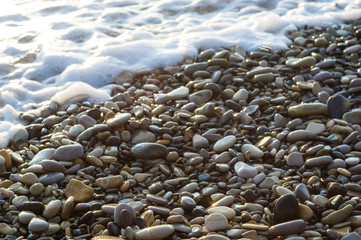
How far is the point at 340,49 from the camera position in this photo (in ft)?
12.0

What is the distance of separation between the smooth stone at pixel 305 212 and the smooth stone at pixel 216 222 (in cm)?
37

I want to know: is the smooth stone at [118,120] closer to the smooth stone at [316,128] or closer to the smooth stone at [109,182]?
the smooth stone at [109,182]

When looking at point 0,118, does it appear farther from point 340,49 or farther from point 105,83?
point 340,49

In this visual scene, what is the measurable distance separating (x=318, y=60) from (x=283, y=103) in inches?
29.7

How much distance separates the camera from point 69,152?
99.3 inches

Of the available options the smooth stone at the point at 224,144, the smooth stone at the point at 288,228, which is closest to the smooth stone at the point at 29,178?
the smooth stone at the point at 224,144

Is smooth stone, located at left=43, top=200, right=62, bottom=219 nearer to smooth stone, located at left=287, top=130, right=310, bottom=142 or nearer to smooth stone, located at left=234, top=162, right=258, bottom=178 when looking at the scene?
smooth stone, located at left=234, top=162, right=258, bottom=178

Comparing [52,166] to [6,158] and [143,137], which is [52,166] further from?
[143,137]

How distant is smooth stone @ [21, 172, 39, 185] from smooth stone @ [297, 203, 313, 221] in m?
1.45

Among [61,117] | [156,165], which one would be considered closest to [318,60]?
[156,165]

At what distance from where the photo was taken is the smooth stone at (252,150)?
2.49m

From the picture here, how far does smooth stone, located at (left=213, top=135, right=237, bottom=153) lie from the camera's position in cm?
257

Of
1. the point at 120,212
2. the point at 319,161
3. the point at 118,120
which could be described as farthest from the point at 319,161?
the point at 118,120

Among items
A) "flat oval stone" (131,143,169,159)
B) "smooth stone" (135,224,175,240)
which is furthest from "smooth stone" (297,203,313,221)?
"flat oval stone" (131,143,169,159)
